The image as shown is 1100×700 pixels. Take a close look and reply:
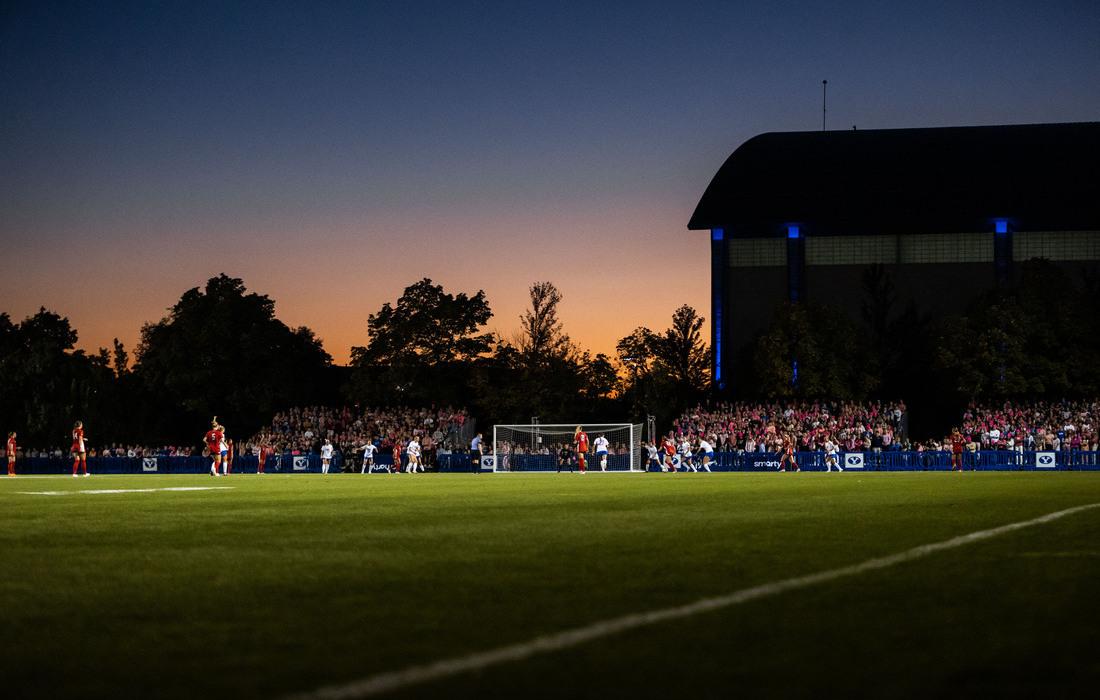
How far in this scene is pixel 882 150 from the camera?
7269 centimetres

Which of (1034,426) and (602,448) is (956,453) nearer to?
(1034,426)

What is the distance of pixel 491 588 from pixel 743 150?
68.4 m

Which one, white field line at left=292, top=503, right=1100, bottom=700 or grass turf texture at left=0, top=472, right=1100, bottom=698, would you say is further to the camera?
grass turf texture at left=0, top=472, right=1100, bottom=698

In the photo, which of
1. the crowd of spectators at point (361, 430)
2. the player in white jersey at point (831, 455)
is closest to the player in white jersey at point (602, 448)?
the crowd of spectators at point (361, 430)

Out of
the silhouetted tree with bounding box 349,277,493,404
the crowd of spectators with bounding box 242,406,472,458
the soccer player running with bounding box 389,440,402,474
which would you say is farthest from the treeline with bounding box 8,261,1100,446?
the soccer player running with bounding box 389,440,402,474

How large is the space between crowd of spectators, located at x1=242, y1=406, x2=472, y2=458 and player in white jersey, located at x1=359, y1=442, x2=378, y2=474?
257cm

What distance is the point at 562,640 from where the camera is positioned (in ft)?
16.6

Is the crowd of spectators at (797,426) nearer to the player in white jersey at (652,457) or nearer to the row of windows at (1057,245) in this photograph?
the player in white jersey at (652,457)

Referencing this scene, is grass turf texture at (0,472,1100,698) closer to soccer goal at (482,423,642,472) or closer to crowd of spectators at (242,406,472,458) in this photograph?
soccer goal at (482,423,642,472)

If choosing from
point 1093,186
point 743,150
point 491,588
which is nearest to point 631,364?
point 743,150

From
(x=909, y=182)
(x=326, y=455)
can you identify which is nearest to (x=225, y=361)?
(x=326, y=455)

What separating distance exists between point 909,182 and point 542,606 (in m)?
68.0

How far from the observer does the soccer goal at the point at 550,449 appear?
52531mm

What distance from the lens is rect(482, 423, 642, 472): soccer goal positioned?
172ft
